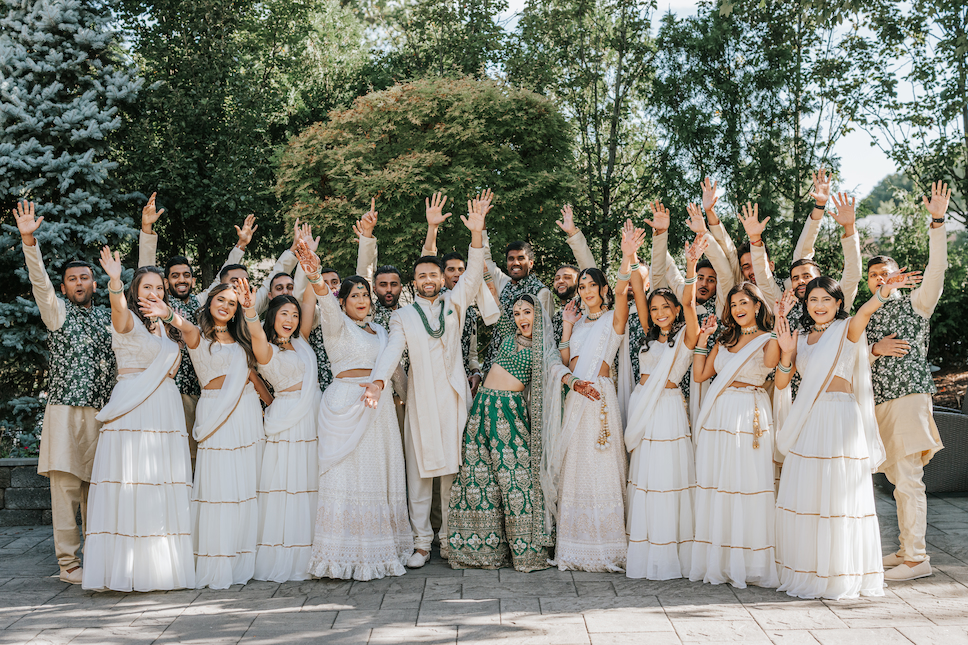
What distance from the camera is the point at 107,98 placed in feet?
29.1

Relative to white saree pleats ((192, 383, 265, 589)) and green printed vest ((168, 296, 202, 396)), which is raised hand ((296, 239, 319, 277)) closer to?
white saree pleats ((192, 383, 265, 589))

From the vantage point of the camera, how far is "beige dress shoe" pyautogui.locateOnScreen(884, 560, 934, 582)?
4.91m

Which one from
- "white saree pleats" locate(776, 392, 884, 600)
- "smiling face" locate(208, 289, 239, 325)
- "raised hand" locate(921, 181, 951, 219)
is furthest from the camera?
"smiling face" locate(208, 289, 239, 325)

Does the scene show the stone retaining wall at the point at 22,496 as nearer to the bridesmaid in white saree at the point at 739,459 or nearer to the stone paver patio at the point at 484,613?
the stone paver patio at the point at 484,613

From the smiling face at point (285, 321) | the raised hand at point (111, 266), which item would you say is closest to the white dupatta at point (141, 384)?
the raised hand at point (111, 266)

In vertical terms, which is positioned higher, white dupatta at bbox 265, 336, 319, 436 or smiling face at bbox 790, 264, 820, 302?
smiling face at bbox 790, 264, 820, 302

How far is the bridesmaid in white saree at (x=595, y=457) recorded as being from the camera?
519 cm

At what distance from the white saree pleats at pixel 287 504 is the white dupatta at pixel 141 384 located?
75 cm

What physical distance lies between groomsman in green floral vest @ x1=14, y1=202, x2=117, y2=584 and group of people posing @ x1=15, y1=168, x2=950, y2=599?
1 centimetres

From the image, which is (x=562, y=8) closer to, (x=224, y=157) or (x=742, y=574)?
(x=224, y=157)

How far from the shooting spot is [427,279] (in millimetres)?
5484

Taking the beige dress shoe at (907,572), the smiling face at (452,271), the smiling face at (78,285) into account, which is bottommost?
the beige dress shoe at (907,572)

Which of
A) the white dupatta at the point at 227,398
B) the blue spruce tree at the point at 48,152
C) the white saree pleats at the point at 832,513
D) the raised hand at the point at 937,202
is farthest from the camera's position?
the blue spruce tree at the point at 48,152

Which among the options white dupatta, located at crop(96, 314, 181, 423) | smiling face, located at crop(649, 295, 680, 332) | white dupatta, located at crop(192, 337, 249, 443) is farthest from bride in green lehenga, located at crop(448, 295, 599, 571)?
white dupatta, located at crop(96, 314, 181, 423)
